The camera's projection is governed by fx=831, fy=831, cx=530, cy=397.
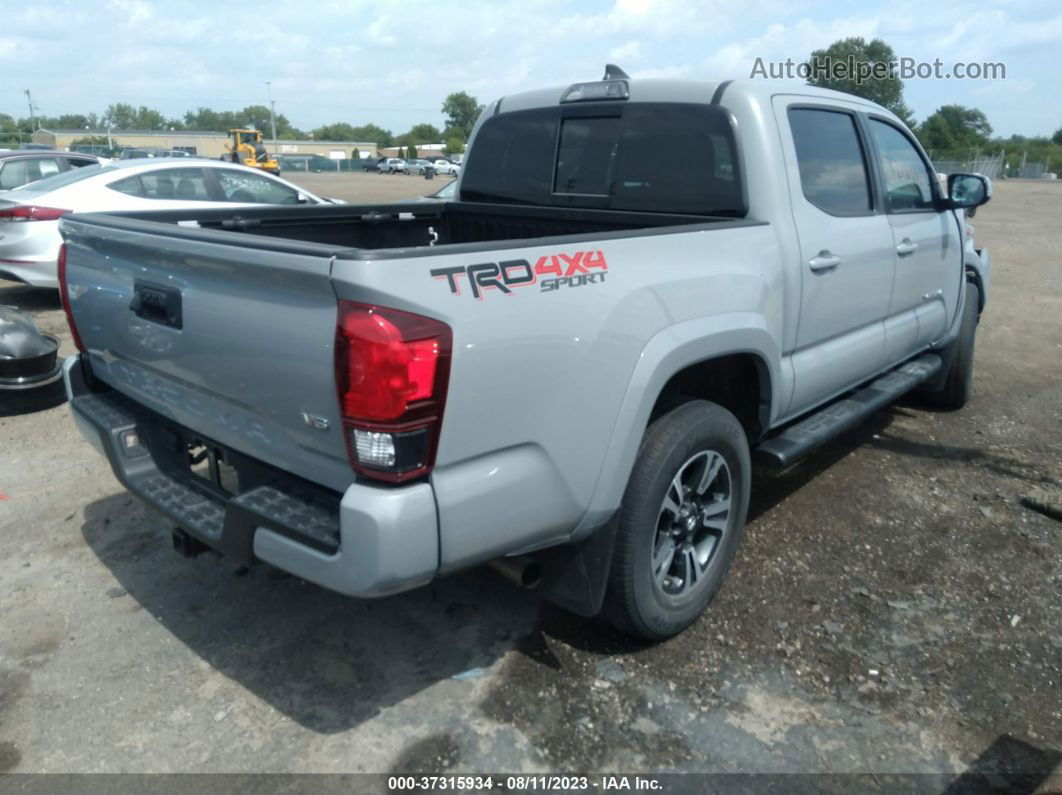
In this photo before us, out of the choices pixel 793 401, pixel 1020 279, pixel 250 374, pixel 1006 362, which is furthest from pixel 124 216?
pixel 1020 279

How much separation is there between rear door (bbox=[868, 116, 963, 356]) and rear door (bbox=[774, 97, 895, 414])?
17 centimetres

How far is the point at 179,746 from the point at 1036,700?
282 cm

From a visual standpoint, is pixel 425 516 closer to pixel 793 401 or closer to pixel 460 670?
pixel 460 670

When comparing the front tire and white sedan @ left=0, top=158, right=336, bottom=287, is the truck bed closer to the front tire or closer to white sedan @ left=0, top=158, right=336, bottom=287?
the front tire

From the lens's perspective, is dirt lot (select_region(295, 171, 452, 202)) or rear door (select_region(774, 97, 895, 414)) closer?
rear door (select_region(774, 97, 895, 414))

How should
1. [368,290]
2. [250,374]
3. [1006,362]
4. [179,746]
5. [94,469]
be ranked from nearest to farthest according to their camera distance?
1. [368,290]
2. [250,374]
3. [179,746]
4. [94,469]
5. [1006,362]

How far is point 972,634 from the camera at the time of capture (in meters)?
3.19

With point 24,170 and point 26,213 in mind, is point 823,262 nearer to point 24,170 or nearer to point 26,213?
point 26,213

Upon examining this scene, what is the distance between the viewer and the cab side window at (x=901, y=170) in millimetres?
4340

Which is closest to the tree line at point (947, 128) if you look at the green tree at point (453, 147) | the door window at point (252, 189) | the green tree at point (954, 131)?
the green tree at point (954, 131)

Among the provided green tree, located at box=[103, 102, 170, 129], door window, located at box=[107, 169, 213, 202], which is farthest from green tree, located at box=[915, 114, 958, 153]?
green tree, located at box=[103, 102, 170, 129]

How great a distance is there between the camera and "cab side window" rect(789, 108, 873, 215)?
11.9ft

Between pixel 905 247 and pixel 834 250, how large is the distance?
3.01 feet

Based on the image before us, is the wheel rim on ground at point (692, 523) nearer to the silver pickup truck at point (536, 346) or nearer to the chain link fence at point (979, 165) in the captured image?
the silver pickup truck at point (536, 346)
